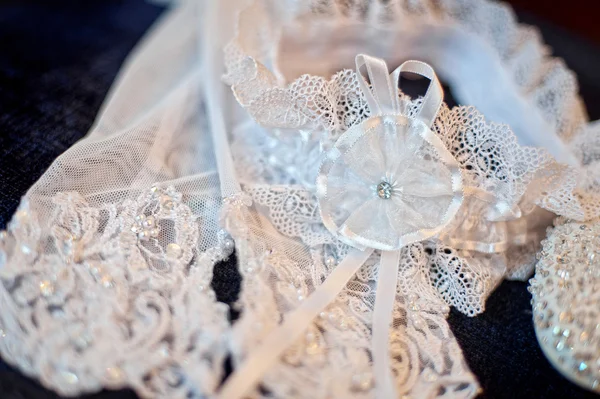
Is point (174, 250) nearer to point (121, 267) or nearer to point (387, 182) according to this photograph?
point (121, 267)

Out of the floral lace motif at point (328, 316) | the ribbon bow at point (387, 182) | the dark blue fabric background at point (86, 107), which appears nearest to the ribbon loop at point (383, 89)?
the ribbon bow at point (387, 182)

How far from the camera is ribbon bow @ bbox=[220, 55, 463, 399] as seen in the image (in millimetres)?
600

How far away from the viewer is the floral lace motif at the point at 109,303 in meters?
0.47

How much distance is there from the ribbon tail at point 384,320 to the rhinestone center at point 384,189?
0.07m

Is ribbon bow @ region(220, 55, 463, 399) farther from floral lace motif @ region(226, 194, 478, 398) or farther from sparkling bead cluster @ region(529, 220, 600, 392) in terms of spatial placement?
sparkling bead cluster @ region(529, 220, 600, 392)

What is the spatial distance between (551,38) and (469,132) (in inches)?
27.5

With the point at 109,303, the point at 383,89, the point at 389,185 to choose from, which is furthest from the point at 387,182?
the point at 109,303

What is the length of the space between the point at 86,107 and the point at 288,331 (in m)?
0.51

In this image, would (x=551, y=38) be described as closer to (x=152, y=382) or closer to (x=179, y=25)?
(x=179, y=25)

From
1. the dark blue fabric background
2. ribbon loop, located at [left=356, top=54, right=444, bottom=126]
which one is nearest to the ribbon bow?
ribbon loop, located at [left=356, top=54, right=444, bottom=126]

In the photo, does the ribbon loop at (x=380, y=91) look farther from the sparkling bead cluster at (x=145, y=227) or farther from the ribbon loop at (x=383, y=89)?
the sparkling bead cluster at (x=145, y=227)

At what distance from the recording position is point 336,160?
0.61 meters

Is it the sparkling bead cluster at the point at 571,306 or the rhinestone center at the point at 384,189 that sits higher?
the rhinestone center at the point at 384,189

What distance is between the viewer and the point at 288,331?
1.72 feet
